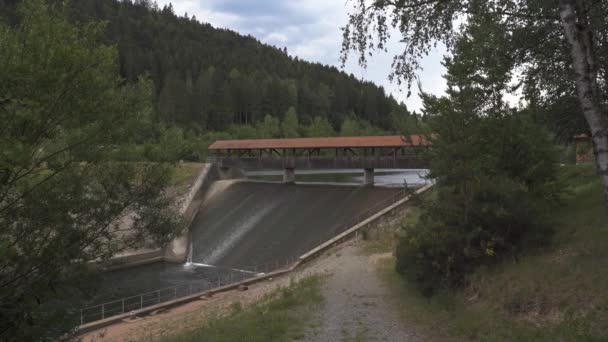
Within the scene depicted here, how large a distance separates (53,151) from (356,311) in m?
8.89

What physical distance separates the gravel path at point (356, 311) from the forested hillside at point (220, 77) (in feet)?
169

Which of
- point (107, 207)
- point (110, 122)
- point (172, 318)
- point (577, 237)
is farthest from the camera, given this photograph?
point (172, 318)

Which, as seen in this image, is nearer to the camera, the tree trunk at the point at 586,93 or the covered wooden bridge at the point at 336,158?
the tree trunk at the point at 586,93

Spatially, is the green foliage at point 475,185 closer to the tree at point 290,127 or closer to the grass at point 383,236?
the grass at point 383,236

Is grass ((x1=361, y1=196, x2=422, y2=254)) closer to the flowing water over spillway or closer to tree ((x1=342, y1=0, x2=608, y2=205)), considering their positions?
the flowing water over spillway

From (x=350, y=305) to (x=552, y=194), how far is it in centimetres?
691

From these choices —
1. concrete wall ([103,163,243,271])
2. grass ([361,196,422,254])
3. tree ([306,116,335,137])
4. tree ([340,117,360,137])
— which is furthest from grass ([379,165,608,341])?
tree ([340,117,360,137])

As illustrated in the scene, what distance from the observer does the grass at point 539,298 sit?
8.25 m

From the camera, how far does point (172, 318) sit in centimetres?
1812

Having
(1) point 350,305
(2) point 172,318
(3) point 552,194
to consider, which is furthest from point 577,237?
(2) point 172,318

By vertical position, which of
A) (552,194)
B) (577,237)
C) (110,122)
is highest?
(110,122)

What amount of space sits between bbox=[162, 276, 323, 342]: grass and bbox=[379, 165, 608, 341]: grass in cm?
290

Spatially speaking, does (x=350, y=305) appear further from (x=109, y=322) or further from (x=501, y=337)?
(x=109, y=322)

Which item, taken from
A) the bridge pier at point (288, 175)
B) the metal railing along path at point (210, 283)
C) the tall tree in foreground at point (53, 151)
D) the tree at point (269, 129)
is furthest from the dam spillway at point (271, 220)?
the tree at point (269, 129)
